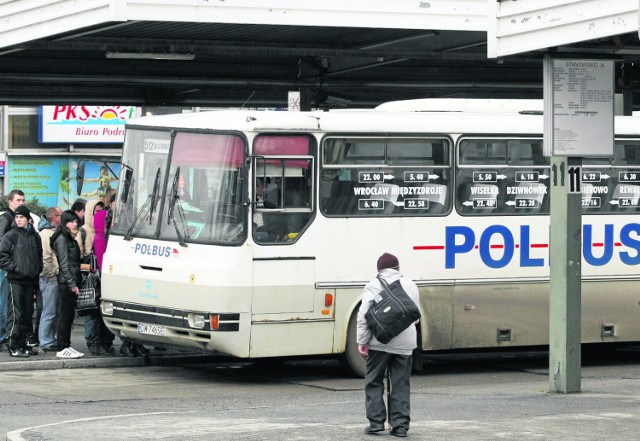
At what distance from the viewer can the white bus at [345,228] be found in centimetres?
1634

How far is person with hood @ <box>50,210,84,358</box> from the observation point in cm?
1825

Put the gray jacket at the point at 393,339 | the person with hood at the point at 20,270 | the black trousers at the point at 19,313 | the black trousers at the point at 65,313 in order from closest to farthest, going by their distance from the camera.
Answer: the gray jacket at the point at 393,339, the person with hood at the point at 20,270, the black trousers at the point at 19,313, the black trousers at the point at 65,313

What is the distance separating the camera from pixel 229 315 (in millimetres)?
16109

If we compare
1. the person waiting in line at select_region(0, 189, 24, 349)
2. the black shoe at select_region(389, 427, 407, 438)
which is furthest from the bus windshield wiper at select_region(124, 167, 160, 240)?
the black shoe at select_region(389, 427, 407, 438)

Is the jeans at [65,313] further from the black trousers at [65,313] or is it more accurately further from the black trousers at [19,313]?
the black trousers at [19,313]

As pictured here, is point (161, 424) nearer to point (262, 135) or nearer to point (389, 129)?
point (262, 135)

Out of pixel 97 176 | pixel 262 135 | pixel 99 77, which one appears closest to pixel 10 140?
pixel 97 176

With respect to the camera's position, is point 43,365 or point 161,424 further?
point 43,365

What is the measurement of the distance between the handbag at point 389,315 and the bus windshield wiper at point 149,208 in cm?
567

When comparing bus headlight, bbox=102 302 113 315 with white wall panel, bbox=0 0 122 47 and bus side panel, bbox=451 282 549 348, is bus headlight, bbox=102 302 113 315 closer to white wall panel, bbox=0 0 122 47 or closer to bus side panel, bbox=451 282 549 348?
white wall panel, bbox=0 0 122 47

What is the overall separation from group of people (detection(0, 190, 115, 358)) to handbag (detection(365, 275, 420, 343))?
7324 mm

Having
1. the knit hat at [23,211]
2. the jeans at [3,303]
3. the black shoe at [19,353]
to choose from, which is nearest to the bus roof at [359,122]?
the knit hat at [23,211]

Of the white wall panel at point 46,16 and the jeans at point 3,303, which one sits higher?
the white wall panel at point 46,16

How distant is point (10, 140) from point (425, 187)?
29451 millimetres
